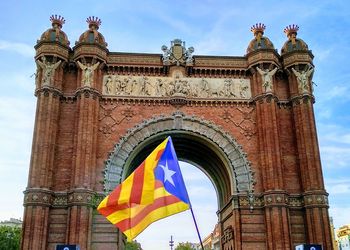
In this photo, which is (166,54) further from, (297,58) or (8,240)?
(8,240)

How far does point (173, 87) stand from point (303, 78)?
7956mm

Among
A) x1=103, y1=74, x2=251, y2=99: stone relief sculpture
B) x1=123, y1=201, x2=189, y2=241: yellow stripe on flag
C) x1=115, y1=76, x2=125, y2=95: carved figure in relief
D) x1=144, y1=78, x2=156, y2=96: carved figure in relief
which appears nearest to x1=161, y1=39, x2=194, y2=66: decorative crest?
x1=103, y1=74, x2=251, y2=99: stone relief sculpture

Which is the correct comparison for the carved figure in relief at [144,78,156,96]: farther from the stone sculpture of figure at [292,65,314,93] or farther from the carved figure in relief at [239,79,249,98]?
the stone sculpture of figure at [292,65,314,93]

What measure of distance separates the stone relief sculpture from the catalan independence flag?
1452 centimetres

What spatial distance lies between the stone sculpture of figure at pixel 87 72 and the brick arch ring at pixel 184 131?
12.3 feet

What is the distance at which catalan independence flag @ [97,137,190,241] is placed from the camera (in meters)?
10.9

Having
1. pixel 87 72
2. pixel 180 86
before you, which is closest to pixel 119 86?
pixel 87 72

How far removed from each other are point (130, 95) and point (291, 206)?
11.3m

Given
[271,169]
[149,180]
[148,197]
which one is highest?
[271,169]

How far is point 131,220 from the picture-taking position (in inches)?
434

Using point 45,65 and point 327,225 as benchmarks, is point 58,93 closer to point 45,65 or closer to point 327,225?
point 45,65

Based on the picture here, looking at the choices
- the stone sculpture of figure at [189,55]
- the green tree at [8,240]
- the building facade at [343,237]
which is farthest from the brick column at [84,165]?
the building facade at [343,237]

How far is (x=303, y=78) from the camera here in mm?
26125

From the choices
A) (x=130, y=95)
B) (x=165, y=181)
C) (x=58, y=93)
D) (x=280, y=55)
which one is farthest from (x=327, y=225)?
(x=58, y=93)
